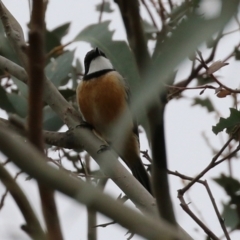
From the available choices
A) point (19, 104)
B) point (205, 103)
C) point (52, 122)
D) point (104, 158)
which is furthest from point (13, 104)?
point (205, 103)

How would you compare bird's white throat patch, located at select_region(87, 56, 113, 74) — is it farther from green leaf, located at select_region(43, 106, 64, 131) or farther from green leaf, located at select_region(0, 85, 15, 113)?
green leaf, located at select_region(0, 85, 15, 113)

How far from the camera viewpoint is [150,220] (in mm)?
590

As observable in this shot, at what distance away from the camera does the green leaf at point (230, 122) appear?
76.7 inches

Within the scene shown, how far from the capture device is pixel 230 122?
1971mm

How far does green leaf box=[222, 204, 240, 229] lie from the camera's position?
249 cm

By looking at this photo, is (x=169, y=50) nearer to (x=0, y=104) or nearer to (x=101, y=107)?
(x=0, y=104)

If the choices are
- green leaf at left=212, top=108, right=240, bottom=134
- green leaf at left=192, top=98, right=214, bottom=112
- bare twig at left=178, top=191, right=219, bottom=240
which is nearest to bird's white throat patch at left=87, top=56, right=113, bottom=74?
green leaf at left=192, top=98, right=214, bottom=112

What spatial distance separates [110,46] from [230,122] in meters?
0.64

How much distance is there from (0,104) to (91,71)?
1119 mm

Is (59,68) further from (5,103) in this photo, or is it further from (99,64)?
(99,64)

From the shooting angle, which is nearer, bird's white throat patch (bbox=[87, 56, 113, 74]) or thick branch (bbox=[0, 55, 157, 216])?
thick branch (bbox=[0, 55, 157, 216])

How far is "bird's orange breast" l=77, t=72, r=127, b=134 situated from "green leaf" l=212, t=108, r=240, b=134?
1216 mm

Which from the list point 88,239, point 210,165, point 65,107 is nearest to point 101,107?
point 65,107

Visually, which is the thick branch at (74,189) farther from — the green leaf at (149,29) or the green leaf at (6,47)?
the green leaf at (149,29)
